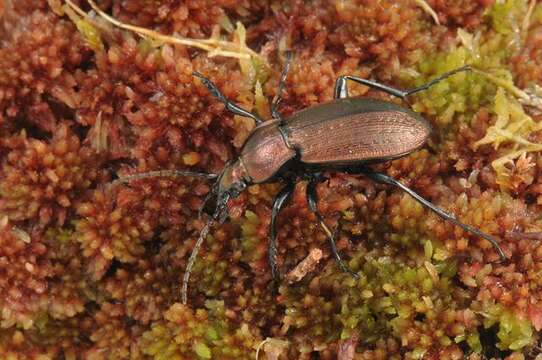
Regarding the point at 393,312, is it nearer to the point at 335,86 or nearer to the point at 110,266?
the point at 335,86

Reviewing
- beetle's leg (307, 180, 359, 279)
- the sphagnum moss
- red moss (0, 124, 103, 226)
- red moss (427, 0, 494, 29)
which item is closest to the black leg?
the sphagnum moss

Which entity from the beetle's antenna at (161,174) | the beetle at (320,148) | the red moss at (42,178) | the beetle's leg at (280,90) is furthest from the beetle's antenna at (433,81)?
the red moss at (42,178)

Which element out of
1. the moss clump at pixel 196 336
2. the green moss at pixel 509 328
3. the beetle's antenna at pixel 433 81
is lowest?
the moss clump at pixel 196 336

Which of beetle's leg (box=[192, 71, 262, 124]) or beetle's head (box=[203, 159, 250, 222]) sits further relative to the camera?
beetle's leg (box=[192, 71, 262, 124])

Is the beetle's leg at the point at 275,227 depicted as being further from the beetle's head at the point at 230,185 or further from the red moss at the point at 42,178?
→ the red moss at the point at 42,178

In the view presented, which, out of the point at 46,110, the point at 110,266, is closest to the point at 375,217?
the point at 110,266

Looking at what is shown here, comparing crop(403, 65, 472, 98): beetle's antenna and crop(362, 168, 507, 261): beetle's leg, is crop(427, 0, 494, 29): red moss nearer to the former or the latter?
crop(403, 65, 472, 98): beetle's antenna

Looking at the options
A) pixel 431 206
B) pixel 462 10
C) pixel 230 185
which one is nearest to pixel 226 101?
pixel 230 185
